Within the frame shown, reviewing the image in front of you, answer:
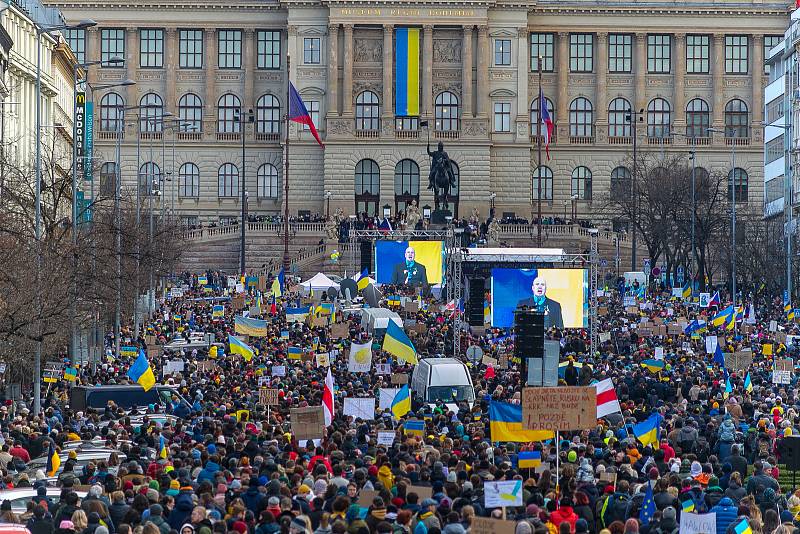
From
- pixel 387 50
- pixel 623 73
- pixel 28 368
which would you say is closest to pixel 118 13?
pixel 387 50

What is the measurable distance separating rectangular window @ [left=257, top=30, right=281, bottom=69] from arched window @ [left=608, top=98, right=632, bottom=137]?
21.4 meters

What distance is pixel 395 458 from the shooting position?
29.6m

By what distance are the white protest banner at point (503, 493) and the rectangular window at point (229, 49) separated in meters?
111

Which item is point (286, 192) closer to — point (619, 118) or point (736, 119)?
A: point (619, 118)

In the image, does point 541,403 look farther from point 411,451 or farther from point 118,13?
point 118,13

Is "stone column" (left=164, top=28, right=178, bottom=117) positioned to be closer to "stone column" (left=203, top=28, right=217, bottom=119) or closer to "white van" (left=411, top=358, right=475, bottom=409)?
"stone column" (left=203, top=28, right=217, bottom=119)

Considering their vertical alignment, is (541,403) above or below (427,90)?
below

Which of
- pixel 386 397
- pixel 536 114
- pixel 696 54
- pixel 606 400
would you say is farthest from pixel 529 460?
pixel 696 54

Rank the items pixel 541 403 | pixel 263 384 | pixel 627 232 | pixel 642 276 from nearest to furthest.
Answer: pixel 541 403, pixel 263 384, pixel 642 276, pixel 627 232

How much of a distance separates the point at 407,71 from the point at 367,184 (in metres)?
7.53

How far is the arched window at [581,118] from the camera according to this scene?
440 feet

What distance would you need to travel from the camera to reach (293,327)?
65062 mm

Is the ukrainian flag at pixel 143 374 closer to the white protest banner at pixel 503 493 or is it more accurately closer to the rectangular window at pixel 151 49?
the white protest banner at pixel 503 493

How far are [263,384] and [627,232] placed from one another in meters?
78.0
